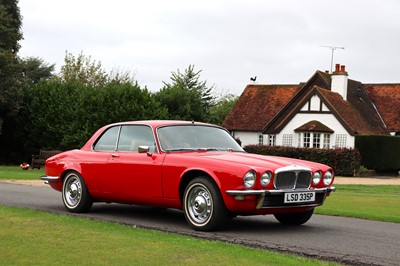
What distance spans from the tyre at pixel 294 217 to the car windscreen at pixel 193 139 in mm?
1233

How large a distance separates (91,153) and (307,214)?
3.66 m

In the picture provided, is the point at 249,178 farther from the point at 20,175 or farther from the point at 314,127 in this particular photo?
the point at 314,127

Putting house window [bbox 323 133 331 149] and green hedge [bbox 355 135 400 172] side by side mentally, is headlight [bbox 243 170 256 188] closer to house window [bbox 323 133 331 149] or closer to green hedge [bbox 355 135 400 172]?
green hedge [bbox 355 135 400 172]

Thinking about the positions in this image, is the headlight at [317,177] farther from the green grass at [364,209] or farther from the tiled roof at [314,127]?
the tiled roof at [314,127]

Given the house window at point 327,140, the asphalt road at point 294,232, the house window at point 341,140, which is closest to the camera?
the asphalt road at point 294,232

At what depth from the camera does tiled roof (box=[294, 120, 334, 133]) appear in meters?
45.2

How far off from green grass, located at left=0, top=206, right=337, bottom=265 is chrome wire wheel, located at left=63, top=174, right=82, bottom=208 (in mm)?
1925

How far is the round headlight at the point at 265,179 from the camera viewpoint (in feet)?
28.4

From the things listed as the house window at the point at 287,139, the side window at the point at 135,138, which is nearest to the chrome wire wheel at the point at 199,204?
the side window at the point at 135,138

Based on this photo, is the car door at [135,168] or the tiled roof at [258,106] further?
the tiled roof at [258,106]

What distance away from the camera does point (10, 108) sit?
41.9 metres

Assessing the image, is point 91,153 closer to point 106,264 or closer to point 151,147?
point 151,147

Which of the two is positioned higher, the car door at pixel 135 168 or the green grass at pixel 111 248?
the car door at pixel 135 168

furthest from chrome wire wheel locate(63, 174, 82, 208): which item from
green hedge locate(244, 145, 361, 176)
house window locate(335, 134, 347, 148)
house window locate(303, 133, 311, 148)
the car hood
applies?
house window locate(303, 133, 311, 148)
